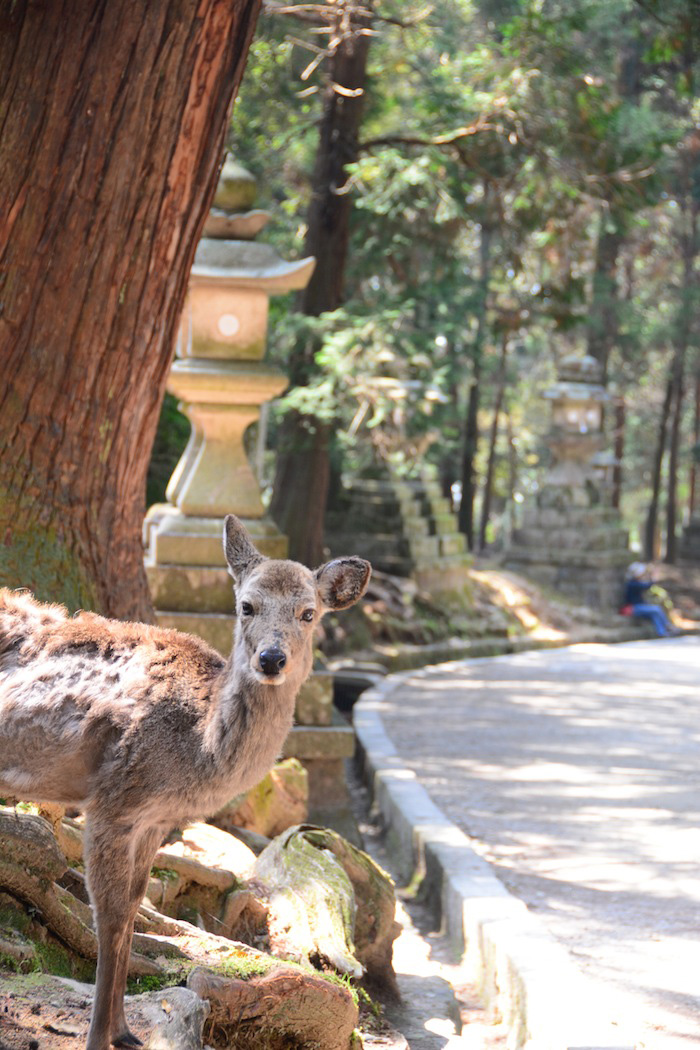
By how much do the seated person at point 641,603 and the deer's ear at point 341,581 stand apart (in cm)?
1967

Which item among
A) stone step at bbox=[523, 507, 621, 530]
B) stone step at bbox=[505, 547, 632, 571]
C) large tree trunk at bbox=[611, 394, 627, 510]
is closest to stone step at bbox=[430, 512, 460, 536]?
stone step at bbox=[505, 547, 632, 571]

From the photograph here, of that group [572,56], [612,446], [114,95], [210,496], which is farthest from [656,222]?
[114,95]

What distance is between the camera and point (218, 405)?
8.54 meters

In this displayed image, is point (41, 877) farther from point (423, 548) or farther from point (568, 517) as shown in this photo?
point (568, 517)

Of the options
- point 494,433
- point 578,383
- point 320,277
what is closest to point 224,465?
point 320,277

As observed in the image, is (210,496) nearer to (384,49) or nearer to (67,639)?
(67,639)

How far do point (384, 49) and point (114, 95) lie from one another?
16161mm

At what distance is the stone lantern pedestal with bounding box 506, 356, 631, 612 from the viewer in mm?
23297

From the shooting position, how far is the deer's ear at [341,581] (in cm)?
399

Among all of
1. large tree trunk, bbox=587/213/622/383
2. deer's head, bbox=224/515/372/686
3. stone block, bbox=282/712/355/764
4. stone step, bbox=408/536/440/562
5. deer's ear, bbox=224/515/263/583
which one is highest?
large tree trunk, bbox=587/213/622/383

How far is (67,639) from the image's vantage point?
3754 millimetres

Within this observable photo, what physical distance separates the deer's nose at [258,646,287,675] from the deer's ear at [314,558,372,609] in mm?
431

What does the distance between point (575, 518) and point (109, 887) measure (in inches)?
829

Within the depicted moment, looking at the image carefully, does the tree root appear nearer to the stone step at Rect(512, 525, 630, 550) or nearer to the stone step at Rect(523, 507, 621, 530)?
the stone step at Rect(512, 525, 630, 550)
